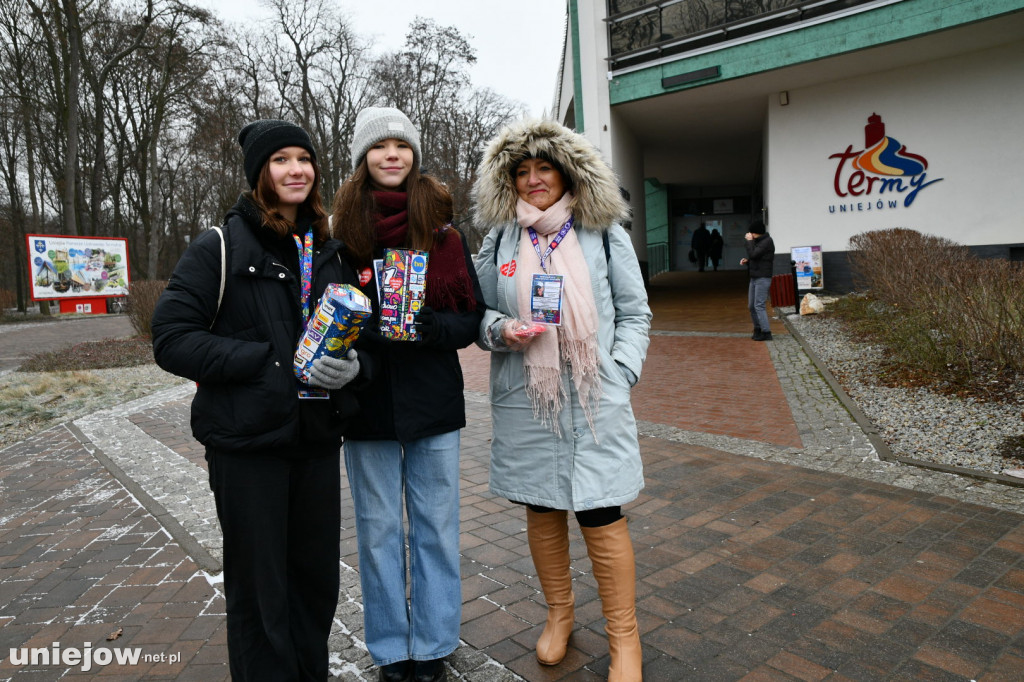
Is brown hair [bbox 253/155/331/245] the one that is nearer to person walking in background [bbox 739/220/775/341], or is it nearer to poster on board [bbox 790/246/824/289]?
person walking in background [bbox 739/220/775/341]

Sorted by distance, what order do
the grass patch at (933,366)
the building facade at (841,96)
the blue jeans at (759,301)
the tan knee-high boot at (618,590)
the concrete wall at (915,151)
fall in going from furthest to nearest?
1. the concrete wall at (915,151)
2. the building facade at (841,96)
3. the blue jeans at (759,301)
4. the grass patch at (933,366)
5. the tan knee-high boot at (618,590)

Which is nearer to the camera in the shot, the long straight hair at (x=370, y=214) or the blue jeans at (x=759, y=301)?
the long straight hair at (x=370, y=214)

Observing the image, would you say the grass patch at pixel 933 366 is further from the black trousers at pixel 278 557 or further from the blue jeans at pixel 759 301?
the black trousers at pixel 278 557

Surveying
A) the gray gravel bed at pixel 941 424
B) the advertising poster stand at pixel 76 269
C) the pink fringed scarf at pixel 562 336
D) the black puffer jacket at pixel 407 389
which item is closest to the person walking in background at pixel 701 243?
the advertising poster stand at pixel 76 269

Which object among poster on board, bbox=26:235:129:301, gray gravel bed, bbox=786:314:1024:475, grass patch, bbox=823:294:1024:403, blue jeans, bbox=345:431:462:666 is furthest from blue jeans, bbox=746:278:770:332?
poster on board, bbox=26:235:129:301

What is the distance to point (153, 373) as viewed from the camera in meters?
10.9

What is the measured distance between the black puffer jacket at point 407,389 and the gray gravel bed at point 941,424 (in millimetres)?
4021

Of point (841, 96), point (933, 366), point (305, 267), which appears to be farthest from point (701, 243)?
point (305, 267)

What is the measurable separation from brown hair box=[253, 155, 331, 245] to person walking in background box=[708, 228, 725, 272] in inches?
1096

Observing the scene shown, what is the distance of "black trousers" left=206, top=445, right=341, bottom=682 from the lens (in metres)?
2.16

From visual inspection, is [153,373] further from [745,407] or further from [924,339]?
[924,339]

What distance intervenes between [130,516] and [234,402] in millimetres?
3050

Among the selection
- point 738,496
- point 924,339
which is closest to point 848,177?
point 924,339

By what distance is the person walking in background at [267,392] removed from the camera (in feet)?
6.80
